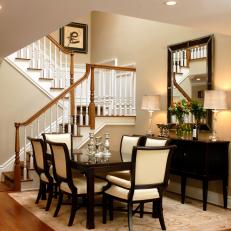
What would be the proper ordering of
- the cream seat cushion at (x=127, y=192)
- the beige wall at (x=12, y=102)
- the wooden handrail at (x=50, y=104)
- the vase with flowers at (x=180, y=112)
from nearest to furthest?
the cream seat cushion at (x=127, y=192) < the vase with flowers at (x=180, y=112) < the wooden handrail at (x=50, y=104) < the beige wall at (x=12, y=102)

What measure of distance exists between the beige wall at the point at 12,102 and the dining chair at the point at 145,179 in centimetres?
372

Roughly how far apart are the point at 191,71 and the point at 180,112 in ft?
2.24

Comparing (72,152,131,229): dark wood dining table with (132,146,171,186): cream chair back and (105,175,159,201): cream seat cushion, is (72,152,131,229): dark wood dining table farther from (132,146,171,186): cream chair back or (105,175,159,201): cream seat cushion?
(132,146,171,186): cream chair back

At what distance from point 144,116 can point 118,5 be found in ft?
12.5

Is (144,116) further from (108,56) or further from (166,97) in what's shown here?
(108,56)

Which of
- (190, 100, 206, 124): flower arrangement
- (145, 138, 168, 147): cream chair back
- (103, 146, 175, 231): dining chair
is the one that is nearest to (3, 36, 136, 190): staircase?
(145, 138, 168, 147): cream chair back

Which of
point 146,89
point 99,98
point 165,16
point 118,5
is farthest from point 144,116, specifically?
point 118,5

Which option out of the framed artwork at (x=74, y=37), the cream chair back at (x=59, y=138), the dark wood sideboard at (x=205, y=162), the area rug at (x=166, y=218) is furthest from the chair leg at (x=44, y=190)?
the framed artwork at (x=74, y=37)

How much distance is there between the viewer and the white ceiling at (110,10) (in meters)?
3.22

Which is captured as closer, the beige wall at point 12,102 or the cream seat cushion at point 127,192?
the cream seat cushion at point 127,192

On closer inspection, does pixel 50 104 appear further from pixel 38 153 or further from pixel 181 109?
pixel 181 109

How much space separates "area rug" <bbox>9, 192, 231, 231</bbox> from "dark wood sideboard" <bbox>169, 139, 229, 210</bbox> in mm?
208

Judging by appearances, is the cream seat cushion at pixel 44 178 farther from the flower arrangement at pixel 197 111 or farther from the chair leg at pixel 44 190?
the flower arrangement at pixel 197 111

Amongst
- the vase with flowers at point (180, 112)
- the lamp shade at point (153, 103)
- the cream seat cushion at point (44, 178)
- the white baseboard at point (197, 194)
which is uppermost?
the lamp shade at point (153, 103)
